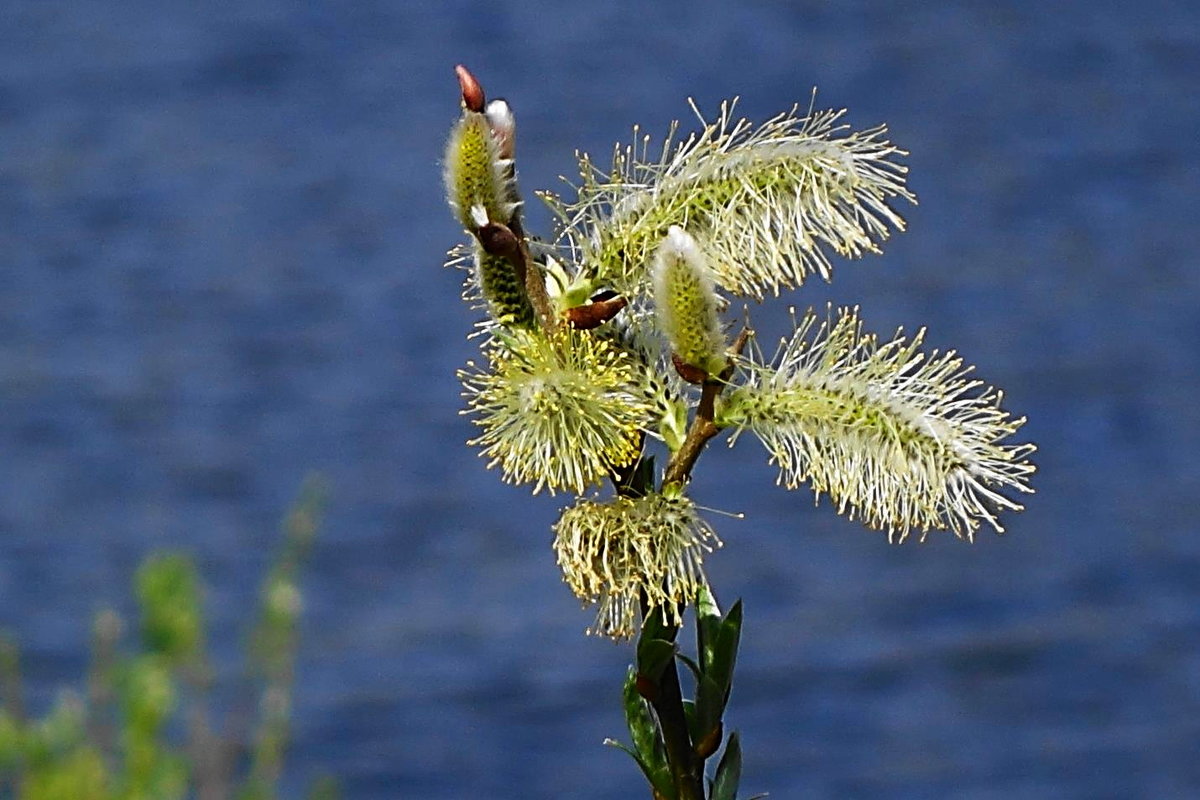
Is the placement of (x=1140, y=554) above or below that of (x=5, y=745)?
above

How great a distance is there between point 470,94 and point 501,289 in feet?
0.45

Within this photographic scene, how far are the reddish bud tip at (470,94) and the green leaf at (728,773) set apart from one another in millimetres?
468

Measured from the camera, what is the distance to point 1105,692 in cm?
820

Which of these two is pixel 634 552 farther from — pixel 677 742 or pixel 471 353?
pixel 471 353

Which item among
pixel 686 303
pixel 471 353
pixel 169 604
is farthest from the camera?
pixel 471 353

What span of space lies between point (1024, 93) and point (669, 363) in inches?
376

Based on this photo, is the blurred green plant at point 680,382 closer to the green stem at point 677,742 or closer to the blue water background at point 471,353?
the green stem at point 677,742

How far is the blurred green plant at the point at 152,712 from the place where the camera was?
2.07m

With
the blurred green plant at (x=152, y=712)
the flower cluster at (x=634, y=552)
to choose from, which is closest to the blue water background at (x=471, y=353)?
the blurred green plant at (x=152, y=712)

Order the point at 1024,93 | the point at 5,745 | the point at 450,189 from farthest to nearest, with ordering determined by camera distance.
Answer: the point at 1024,93 → the point at 5,745 → the point at 450,189

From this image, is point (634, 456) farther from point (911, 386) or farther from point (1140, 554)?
point (1140, 554)

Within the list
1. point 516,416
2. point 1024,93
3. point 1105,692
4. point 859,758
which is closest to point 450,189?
point 516,416

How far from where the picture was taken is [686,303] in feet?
4.47

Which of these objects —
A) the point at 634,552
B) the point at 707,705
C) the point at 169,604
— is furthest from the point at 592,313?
the point at 169,604
